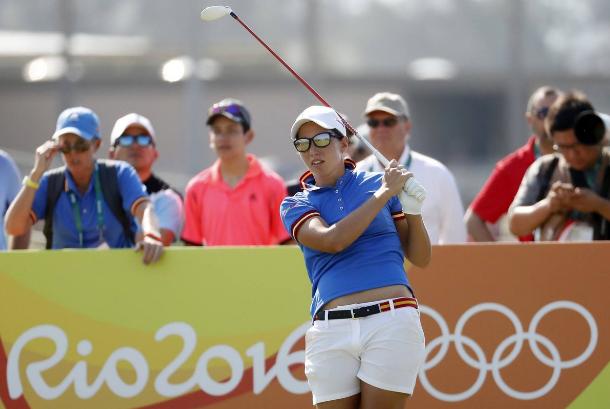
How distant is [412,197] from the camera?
18.7 ft

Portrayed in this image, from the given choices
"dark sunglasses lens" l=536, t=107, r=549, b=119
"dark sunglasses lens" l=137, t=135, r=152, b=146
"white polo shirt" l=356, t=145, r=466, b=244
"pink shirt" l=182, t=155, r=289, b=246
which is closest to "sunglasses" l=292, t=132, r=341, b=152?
"white polo shirt" l=356, t=145, r=466, b=244

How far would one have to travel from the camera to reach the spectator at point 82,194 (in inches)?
294

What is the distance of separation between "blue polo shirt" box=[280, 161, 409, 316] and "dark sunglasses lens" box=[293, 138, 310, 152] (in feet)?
0.66

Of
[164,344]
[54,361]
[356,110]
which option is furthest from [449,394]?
[356,110]

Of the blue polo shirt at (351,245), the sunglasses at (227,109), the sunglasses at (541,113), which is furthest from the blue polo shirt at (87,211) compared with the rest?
the sunglasses at (541,113)

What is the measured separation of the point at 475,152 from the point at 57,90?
6251 millimetres

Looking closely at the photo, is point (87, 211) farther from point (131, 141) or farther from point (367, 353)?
point (367, 353)

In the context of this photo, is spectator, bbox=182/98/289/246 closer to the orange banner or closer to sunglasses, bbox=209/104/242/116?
sunglasses, bbox=209/104/242/116

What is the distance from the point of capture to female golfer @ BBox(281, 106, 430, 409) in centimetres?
561

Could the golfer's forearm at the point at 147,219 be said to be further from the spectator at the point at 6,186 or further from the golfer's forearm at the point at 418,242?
the golfer's forearm at the point at 418,242

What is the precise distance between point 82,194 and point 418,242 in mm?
2428

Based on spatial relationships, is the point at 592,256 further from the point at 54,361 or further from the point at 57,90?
the point at 57,90

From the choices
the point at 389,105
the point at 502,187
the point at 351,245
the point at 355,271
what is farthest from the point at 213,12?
the point at 502,187

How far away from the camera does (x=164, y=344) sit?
→ 718 cm
